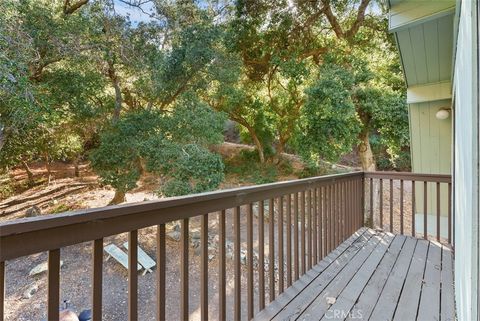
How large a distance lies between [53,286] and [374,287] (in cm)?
225

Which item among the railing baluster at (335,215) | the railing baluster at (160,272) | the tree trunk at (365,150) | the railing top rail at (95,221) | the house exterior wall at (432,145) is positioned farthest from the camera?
the tree trunk at (365,150)

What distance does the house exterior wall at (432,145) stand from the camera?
14.4 feet

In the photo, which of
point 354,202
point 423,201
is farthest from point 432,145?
point 354,202

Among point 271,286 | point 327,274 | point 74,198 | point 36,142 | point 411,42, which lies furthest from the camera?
point 74,198

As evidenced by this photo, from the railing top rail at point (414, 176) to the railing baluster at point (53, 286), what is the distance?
371 centimetres

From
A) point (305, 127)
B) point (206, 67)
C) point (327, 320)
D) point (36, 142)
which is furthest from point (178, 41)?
point (327, 320)

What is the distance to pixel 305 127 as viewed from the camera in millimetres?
6781

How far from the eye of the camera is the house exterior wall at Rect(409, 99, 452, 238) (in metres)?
4.39

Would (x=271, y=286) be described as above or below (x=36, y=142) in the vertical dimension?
below

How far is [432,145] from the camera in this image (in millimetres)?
4559

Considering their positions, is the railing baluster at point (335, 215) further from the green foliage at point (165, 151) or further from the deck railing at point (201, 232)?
the green foliage at point (165, 151)

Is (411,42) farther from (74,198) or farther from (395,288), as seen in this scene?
(74,198)

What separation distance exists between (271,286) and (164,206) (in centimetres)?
121

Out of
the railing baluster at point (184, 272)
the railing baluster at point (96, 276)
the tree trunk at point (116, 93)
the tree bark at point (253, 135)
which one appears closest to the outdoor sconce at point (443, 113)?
the railing baluster at point (184, 272)
